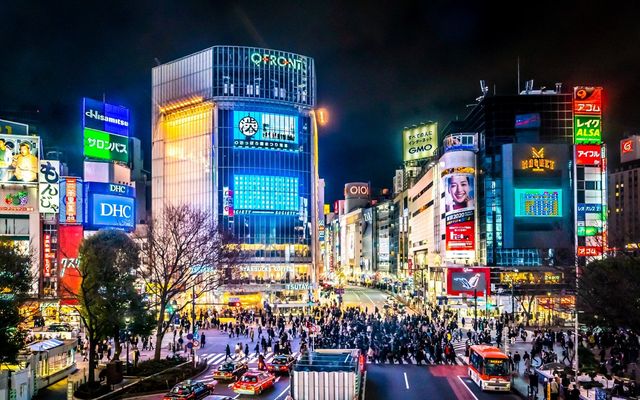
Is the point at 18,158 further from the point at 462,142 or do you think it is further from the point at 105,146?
the point at 462,142

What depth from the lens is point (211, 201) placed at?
8950 cm

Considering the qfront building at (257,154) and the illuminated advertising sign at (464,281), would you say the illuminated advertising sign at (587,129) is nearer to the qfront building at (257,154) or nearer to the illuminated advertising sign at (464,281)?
the illuminated advertising sign at (464,281)

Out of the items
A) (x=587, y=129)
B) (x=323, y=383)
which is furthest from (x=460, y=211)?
(x=323, y=383)

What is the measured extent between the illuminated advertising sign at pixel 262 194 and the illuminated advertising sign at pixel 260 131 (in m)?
4.67

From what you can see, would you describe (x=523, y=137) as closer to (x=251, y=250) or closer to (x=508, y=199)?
(x=508, y=199)

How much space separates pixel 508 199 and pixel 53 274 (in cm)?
5265

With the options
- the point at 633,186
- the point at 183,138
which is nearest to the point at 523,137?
the point at 183,138

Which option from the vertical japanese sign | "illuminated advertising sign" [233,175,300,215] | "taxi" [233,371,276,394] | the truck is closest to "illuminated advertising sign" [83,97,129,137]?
the vertical japanese sign

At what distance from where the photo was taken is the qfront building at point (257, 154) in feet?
291

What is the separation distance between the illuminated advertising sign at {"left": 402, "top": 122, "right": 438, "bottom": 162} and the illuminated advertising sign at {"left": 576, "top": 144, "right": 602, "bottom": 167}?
39.9m

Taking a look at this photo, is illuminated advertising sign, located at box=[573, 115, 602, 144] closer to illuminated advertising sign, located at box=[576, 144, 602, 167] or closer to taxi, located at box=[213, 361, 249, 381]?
illuminated advertising sign, located at box=[576, 144, 602, 167]

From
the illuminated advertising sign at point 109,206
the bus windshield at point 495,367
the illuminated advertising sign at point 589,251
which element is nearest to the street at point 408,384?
the bus windshield at point 495,367

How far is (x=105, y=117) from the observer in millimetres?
69688

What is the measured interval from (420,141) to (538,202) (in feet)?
137
